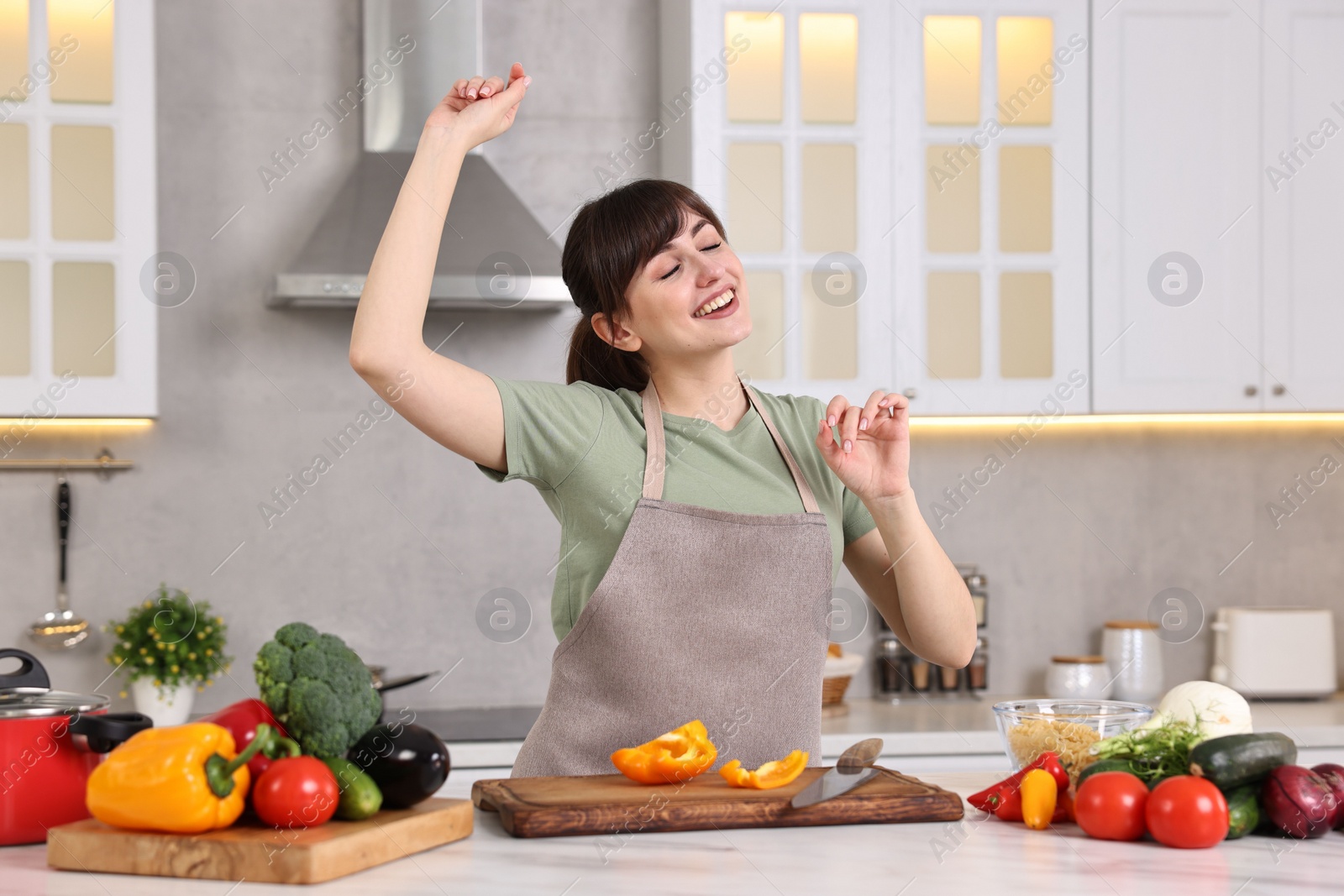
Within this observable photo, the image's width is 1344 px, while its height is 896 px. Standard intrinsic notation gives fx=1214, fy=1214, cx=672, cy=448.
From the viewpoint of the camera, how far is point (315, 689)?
2.94 feet

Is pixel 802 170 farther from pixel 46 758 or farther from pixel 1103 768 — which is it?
pixel 46 758

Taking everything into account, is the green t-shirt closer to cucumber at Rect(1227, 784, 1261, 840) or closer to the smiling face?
the smiling face

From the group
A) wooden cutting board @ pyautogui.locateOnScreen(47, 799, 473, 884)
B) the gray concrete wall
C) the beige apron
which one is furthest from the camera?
the gray concrete wall

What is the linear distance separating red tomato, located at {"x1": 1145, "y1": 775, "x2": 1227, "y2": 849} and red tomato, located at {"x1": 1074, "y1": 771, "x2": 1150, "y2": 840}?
2cm

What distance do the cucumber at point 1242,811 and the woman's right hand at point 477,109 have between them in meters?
0.89

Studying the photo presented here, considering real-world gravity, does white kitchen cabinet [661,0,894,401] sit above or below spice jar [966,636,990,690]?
above

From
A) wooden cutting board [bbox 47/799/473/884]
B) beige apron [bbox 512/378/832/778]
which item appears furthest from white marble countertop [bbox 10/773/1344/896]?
beige apron [bbox 512/378/832/778]

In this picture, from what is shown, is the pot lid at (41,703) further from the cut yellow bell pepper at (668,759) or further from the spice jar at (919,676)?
the spice jar at (919,676)

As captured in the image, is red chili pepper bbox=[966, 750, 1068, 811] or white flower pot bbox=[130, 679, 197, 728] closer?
red chili pepper bbox=[966, 750, 1068, 811]

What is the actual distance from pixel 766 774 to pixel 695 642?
26 centimetres

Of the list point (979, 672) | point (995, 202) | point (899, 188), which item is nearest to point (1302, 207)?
point (995, 202)

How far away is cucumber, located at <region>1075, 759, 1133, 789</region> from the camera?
1.04 metres

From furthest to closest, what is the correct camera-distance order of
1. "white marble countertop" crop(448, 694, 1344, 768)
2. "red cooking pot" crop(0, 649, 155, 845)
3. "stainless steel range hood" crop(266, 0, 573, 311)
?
"stainless steel range hood" crop(266, 0, 573, 311) < "white marble countertop" crop(448, 694, 1344, 768) < "red cooking pot" crop(0, 649, 155, 845)

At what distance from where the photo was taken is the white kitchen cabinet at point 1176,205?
2.77 metres
